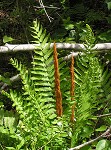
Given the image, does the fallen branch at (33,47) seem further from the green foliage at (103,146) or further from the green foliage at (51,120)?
the green foliage at (103,146)

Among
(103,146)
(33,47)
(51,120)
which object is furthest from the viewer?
(33,47)

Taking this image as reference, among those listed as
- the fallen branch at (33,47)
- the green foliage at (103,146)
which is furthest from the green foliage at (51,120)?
the fallen branch at (33,47)

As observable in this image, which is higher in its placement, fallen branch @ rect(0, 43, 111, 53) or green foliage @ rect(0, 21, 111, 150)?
fallen branch @ rect(0, 43, 111, 53)

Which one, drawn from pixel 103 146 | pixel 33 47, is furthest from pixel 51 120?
pixel 33 47

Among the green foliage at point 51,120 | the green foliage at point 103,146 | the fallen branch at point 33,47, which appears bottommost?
the green foliage at point 103,146

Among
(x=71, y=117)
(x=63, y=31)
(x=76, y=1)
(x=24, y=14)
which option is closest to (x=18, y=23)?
(x=24, y=14)

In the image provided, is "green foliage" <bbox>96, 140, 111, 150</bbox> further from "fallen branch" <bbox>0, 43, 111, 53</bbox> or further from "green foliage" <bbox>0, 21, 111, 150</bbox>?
"fallen branch" <bbox>0, 43, 111, 53</bbox>

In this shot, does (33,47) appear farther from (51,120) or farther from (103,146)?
(103,146)

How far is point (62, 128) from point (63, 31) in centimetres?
146

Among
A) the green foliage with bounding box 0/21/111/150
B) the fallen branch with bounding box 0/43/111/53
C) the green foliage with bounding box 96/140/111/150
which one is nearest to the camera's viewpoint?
the green foliage with bounding box 96/140/111/150

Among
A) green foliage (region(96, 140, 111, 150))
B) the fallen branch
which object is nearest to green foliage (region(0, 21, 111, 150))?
green foliage (region(96, 140, 111, 150))

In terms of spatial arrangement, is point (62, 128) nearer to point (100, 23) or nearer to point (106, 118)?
point (106, 118)

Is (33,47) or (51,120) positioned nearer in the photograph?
(51,120)

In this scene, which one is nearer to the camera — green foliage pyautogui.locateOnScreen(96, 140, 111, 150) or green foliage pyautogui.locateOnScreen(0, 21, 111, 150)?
green foliage pyautogui.locateOnScreen(96, 140, 111, 150)
